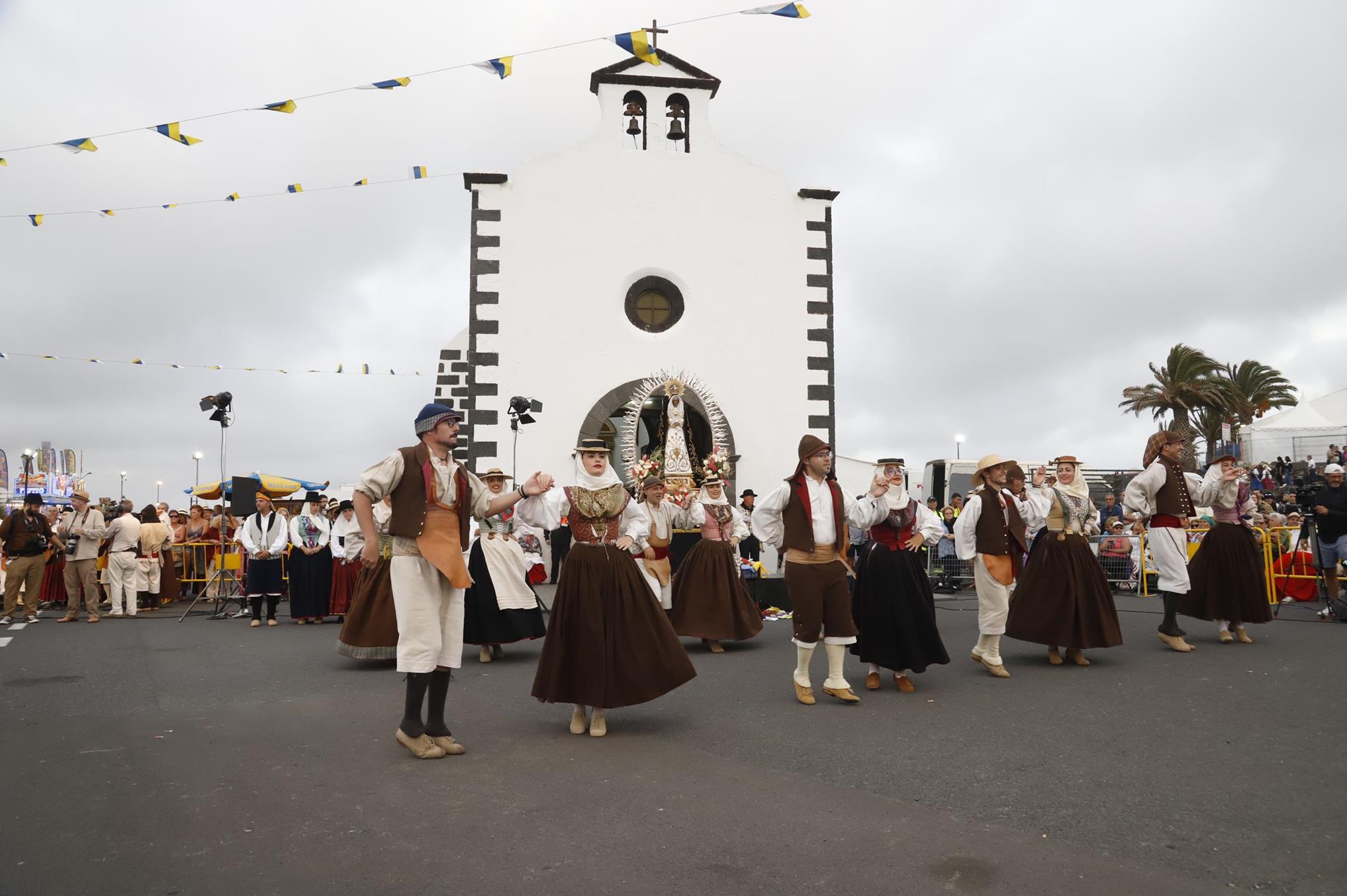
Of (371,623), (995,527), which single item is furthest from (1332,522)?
(371,623)

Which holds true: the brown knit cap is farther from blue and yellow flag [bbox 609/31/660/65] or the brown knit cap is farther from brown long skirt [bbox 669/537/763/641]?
blue and yellow flag [bbox 609/31/660/65]

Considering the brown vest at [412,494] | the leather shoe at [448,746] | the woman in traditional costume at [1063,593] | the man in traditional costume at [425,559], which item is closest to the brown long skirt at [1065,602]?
the woman in traditional costume at [1063,593]

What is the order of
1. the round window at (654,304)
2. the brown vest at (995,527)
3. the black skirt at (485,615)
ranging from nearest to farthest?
the brown vest at (995,527) → the black skirt at (485,615) → the round window at (654,304)

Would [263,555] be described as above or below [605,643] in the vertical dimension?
above

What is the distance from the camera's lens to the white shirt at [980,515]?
320 inches

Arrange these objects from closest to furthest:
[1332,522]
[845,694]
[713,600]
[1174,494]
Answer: [845,694], [1174,494], [713,600], [1332,522]

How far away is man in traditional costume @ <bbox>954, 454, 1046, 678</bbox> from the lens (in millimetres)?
7941

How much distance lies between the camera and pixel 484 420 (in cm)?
1580

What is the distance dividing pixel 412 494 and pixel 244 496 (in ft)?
32.1

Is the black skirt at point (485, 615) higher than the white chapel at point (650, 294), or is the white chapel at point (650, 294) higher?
the white chapel at point (650, 294)

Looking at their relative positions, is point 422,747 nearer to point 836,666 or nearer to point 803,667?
point 803,667

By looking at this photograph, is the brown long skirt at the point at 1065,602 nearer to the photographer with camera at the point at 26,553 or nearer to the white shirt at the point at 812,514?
the white shirt at the point at 812,514

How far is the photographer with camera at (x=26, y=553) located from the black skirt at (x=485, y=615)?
8.16m

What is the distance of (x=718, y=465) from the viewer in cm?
1519
